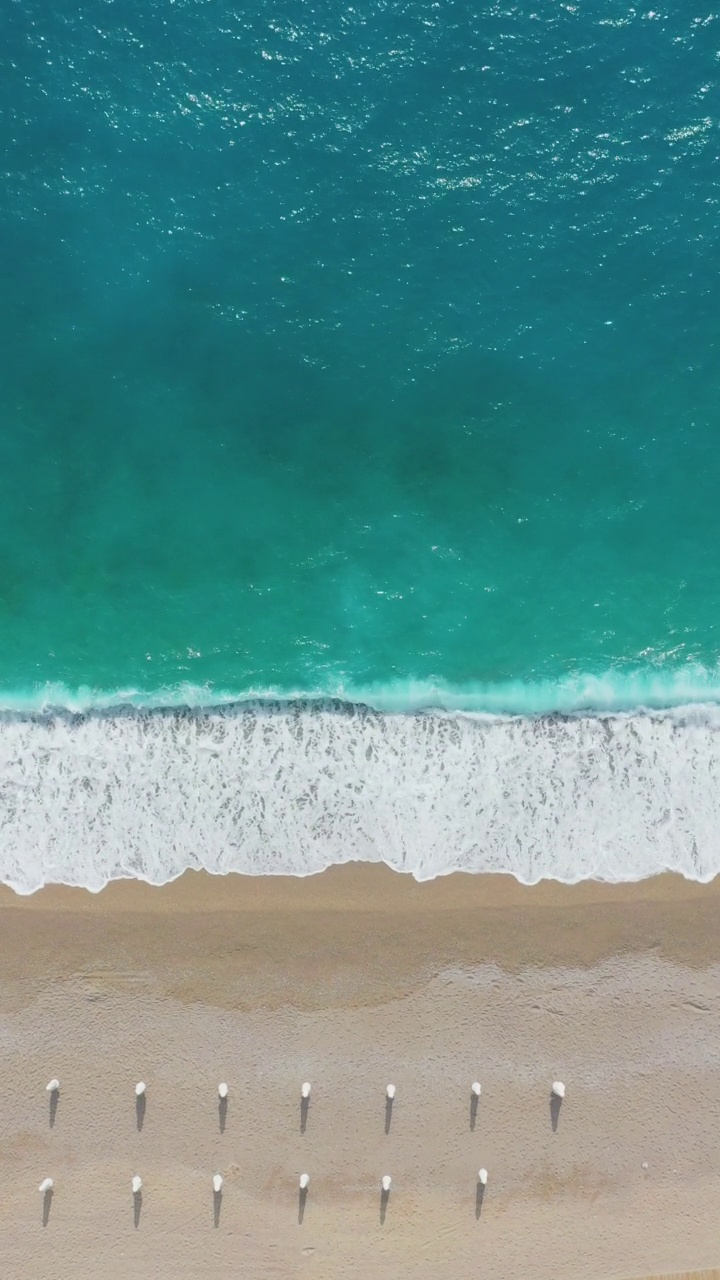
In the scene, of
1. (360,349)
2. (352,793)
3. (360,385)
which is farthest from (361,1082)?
(360,349)

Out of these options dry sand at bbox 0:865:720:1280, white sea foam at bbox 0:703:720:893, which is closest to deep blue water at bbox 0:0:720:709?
white sea foam at bbox 0:703:720:893

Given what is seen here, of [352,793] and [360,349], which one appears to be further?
[360,349]

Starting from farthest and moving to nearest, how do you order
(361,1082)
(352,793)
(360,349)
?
(360,349) → (352,793) → (361,1082)

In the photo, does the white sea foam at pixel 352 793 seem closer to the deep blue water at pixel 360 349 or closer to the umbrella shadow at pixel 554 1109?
the deep blue water at pixel 360 349

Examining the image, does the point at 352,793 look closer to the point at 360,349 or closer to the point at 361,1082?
the point at 361,1082

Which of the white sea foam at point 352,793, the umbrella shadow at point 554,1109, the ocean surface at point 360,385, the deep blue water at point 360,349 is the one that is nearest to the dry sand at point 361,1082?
the umbrella shadow at point 554,1109

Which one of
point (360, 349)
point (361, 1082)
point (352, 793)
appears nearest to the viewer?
point (361, 1082)

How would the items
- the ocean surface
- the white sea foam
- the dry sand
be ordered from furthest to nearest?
1. the ocean surface
2. the white sea foam
3. the dry sand

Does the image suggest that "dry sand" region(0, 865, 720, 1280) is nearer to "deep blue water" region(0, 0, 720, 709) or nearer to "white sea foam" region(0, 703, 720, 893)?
"white sea foam" region(0, 703, 720, 893)
